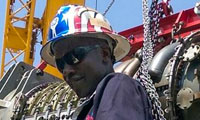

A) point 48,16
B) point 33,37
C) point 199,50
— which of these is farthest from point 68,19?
point 33,37

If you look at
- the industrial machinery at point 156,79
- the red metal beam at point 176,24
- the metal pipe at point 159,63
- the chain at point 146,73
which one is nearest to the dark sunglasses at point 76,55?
the industrial machinery at point 156,79

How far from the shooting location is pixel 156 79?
386 cm

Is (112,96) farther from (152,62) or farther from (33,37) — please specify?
(33,37)

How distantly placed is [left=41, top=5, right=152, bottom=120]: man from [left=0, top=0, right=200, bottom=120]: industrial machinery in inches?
4.0

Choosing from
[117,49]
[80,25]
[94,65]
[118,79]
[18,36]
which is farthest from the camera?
[18,36]

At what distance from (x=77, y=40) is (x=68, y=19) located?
0.59 ft

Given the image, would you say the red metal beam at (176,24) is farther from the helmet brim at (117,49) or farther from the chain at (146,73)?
the helmet brim at (117,49)

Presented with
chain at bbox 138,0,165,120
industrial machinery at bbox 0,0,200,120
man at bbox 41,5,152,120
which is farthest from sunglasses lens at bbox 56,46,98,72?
chain at bbox 138,0,165,120

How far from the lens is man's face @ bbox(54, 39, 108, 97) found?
216cm

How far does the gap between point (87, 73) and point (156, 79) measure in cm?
176

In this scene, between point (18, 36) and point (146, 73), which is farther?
point (18, 36)

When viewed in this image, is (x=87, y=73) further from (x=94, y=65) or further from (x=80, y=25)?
(x=80, y=25)

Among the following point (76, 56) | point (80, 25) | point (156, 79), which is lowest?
point (156, 79)

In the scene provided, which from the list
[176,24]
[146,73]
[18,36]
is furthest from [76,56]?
[18,36]
